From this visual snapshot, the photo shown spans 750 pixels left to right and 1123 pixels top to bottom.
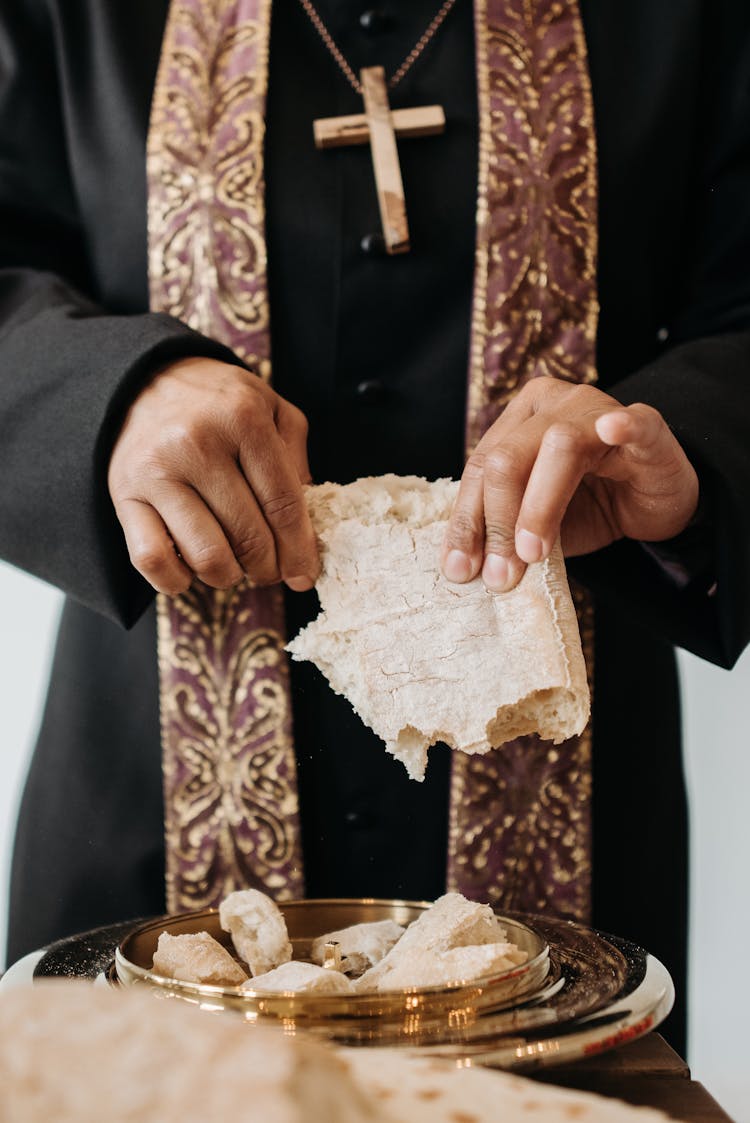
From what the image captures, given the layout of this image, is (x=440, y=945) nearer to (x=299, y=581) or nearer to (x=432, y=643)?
(x=432, y=643)

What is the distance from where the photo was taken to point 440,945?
871 millimetres

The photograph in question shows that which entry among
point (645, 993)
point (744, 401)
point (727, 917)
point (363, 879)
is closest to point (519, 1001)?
point (645, 993)

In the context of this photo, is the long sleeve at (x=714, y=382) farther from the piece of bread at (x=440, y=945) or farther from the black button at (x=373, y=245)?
the piece of bread at (x=440, y=945)

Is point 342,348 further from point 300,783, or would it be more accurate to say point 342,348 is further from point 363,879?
point 363,879

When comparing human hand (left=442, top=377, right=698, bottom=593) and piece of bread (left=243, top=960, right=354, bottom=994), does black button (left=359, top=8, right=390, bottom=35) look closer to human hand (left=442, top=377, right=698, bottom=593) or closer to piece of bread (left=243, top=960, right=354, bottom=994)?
human hand (left=442, top=377, right=698, bottom=593)

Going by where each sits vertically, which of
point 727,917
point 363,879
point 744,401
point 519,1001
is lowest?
point 727,917

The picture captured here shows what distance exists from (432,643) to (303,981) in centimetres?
31

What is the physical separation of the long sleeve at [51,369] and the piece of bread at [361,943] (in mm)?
399

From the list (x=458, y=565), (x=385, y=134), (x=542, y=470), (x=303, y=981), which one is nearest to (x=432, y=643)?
(x=458, y=565)

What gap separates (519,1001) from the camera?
0.79m

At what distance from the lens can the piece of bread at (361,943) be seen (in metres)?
0.94

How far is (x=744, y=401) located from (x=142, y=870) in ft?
2.79

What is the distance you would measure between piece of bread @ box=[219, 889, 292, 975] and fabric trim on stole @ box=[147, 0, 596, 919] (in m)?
0.38

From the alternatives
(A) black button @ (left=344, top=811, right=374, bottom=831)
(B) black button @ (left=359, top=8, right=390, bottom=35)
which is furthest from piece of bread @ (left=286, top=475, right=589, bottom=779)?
(B) black button @ (left=359, top=8, right=390, bottom=35)
